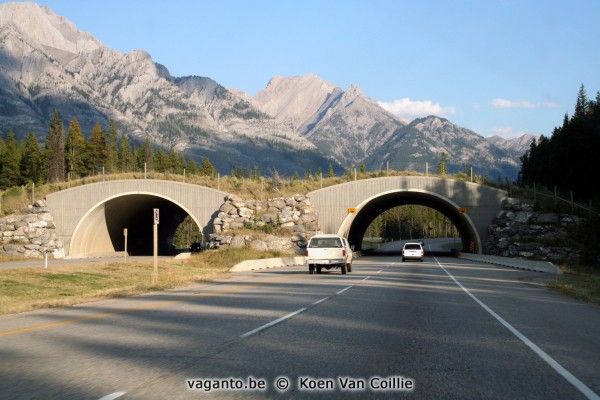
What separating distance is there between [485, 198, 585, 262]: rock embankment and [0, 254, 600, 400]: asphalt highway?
131 feet

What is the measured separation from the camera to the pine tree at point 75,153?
113250 mm

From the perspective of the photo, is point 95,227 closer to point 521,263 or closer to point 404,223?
point 521,263

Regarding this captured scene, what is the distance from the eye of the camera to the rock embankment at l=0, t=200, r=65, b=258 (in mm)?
55812

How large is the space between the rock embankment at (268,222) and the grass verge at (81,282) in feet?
37.4

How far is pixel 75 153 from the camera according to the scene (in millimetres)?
113688

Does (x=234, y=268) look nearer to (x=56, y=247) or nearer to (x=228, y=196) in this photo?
(x=228, y=196)

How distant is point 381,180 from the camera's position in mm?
59469

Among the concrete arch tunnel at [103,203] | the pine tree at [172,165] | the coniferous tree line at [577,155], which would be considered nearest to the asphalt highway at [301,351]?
the concrete arch tunnel at [103,203]

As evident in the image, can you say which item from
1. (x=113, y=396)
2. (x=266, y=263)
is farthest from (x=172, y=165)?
(x=113, y=396)

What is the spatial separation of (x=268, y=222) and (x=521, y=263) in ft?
78.7

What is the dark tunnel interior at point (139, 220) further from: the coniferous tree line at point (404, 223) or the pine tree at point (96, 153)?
the coniferous tree line at point (404, 223)

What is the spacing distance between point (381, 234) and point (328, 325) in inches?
6958

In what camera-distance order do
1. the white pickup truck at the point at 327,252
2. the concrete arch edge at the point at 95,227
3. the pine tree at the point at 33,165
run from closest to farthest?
the white pickup truck at the point at 327,252 → the concrete arch edge at the point at 95,227 → the pine tree at the point at 33,165

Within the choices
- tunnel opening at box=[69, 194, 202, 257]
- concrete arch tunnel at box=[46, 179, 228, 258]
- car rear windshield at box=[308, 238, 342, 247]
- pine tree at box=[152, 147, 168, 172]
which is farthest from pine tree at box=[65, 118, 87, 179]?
car rear windshield at box=[308, 238, 342, 247]
